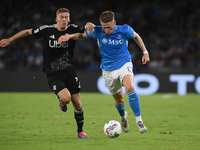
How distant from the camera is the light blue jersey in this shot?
674cm

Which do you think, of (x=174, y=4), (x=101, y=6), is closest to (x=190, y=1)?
(x=174, y=4)

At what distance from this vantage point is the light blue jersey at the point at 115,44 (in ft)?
22.1

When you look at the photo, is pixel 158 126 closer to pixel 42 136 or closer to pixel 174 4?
pixel 42 136

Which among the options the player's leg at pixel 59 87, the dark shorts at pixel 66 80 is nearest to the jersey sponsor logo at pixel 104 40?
the dark shorts at pixel 66 80

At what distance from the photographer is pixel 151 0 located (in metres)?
22.1

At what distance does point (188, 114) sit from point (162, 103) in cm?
278

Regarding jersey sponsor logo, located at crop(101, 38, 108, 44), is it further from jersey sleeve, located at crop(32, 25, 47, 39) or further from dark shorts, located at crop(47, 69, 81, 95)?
jersey sleeve, located at crop(32, 25, 47, 39)

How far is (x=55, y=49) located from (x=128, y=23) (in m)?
14.3

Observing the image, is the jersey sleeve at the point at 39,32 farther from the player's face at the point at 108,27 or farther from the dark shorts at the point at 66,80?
the player's face at the point at 108,27

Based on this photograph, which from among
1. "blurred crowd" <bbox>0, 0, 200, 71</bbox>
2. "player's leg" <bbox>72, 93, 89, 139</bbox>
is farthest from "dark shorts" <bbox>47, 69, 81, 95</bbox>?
"blurred crowd" <bbox>0, 0, 200, 71</bbox>

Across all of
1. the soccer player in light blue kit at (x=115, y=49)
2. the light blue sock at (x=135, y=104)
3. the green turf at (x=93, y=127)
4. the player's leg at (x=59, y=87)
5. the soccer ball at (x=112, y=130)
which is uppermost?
the soccer player in light blue kit at (x=115, y=49)

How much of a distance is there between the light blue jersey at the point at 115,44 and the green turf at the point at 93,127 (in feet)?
4.47

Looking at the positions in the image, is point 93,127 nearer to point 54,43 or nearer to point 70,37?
point 54,43

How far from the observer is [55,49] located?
6.67 meters
